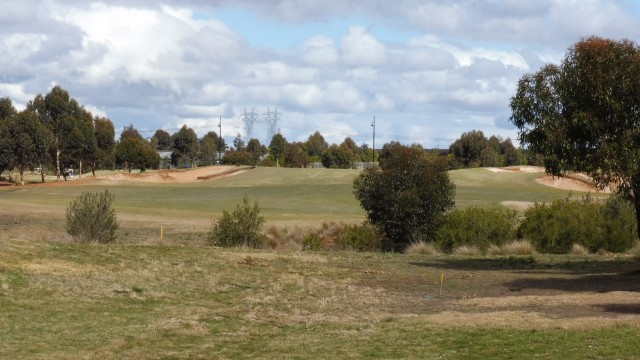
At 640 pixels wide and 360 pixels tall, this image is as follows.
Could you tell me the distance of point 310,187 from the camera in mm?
96438

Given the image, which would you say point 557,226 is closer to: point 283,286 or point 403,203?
point 403,203

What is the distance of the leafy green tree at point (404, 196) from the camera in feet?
150

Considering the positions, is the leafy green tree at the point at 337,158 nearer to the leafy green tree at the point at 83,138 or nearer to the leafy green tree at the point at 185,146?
the leafy green tree at the point at 185,146

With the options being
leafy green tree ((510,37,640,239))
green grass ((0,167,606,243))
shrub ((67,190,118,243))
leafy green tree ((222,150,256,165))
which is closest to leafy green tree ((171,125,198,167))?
leafy green tree ((222,150,256,165))

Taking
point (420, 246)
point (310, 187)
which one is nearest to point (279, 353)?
point (420, 246)

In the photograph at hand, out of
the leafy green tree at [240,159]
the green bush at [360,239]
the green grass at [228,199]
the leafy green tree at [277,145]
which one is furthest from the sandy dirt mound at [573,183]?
the leafy green tree at [277,145]

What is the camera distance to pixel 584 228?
45.2 m

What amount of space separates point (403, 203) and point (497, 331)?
26411 mm

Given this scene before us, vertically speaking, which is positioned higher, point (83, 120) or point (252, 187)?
point (83, 120)

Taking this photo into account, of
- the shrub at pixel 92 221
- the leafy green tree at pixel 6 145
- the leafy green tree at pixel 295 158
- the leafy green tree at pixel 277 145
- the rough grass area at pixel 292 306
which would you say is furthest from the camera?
the leafy green tree at pixel 277 145

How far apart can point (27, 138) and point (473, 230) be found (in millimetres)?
70040

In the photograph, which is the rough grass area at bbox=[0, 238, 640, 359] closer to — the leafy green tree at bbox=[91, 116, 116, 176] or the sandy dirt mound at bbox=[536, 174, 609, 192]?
the sandy dirt mound at bbox=[536, 174, 609, 192]

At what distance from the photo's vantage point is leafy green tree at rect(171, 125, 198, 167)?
6708 inches

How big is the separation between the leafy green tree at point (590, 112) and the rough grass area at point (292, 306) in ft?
11.4
